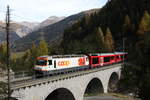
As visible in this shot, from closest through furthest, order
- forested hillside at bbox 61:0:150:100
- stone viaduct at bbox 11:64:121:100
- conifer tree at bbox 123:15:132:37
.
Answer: stone viaduct at bbox 11:64:121:100
forested hillside at bbox 61:0:150:100
conifer tree at bbox 123:15:132:37

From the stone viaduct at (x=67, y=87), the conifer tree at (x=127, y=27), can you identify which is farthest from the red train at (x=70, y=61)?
the conifer tree at (x=127, y=27)

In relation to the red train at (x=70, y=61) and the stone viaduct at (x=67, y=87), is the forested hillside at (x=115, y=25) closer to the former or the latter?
the red train at (x=70, y=61)

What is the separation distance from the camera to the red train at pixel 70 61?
113 feet

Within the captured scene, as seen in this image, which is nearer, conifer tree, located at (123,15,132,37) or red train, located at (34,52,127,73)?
red train, located at (34,52,127,73)

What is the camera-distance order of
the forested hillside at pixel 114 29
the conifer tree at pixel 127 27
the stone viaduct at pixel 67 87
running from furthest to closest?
the conifer tree at pixel 127 27 → the forested hillside at pixel 114 29 → the stone viaduct at pixel 67 87

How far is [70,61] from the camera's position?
140 feet

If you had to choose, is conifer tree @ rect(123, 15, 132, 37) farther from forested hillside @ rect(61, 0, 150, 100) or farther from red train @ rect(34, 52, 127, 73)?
red train @ rect(34, 52, 127, 73)

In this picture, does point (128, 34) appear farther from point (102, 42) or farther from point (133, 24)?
point (102, 42)

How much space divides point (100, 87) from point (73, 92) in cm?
1792

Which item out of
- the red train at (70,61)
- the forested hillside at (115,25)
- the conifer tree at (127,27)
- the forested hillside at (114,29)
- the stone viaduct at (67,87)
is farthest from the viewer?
the conifer tree at (127,27)

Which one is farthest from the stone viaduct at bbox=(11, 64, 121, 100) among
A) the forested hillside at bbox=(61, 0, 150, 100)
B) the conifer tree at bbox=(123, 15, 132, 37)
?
the conifer tree at bbox=(123, 15, 132, 37)

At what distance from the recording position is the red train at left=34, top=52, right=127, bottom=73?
3453cm

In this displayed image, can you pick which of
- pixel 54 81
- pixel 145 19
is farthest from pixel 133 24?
pixel 54 81

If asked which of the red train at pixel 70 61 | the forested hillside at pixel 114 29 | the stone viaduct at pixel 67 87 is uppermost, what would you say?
the forested hillside at pixel 114 29
